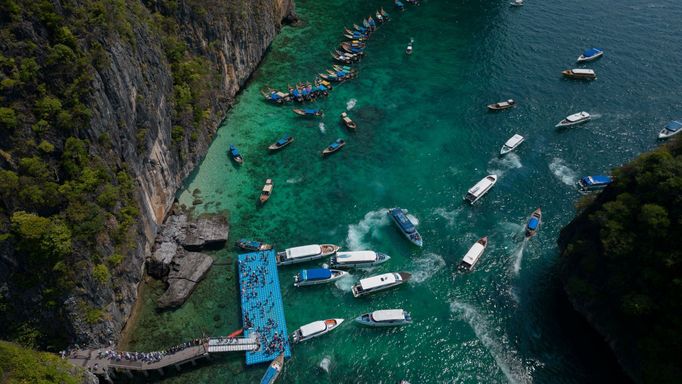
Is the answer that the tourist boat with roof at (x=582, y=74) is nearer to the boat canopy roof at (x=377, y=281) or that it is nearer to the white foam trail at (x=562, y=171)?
the white foam trail at (x=562, y=171)

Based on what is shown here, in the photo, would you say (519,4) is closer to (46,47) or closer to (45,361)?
(46,47)

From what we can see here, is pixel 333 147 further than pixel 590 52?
No

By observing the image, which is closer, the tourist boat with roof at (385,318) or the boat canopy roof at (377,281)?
the tourist boat with roof at (385,318)

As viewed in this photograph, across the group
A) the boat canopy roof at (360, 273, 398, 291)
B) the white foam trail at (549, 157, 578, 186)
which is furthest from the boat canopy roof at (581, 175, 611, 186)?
the boat canopy roof at (360, 273, 398, 291)

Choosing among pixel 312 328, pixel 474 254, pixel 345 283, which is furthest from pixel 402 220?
pixel 312 328

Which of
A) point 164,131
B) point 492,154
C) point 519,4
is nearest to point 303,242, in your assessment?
point 164,131

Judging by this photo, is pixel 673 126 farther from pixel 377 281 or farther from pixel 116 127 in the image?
pixel 116 127

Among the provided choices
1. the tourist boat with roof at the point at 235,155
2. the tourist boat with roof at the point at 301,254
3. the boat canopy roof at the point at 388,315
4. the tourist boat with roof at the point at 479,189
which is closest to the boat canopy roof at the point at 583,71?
the tourist boat with roof at the point at 479,189
